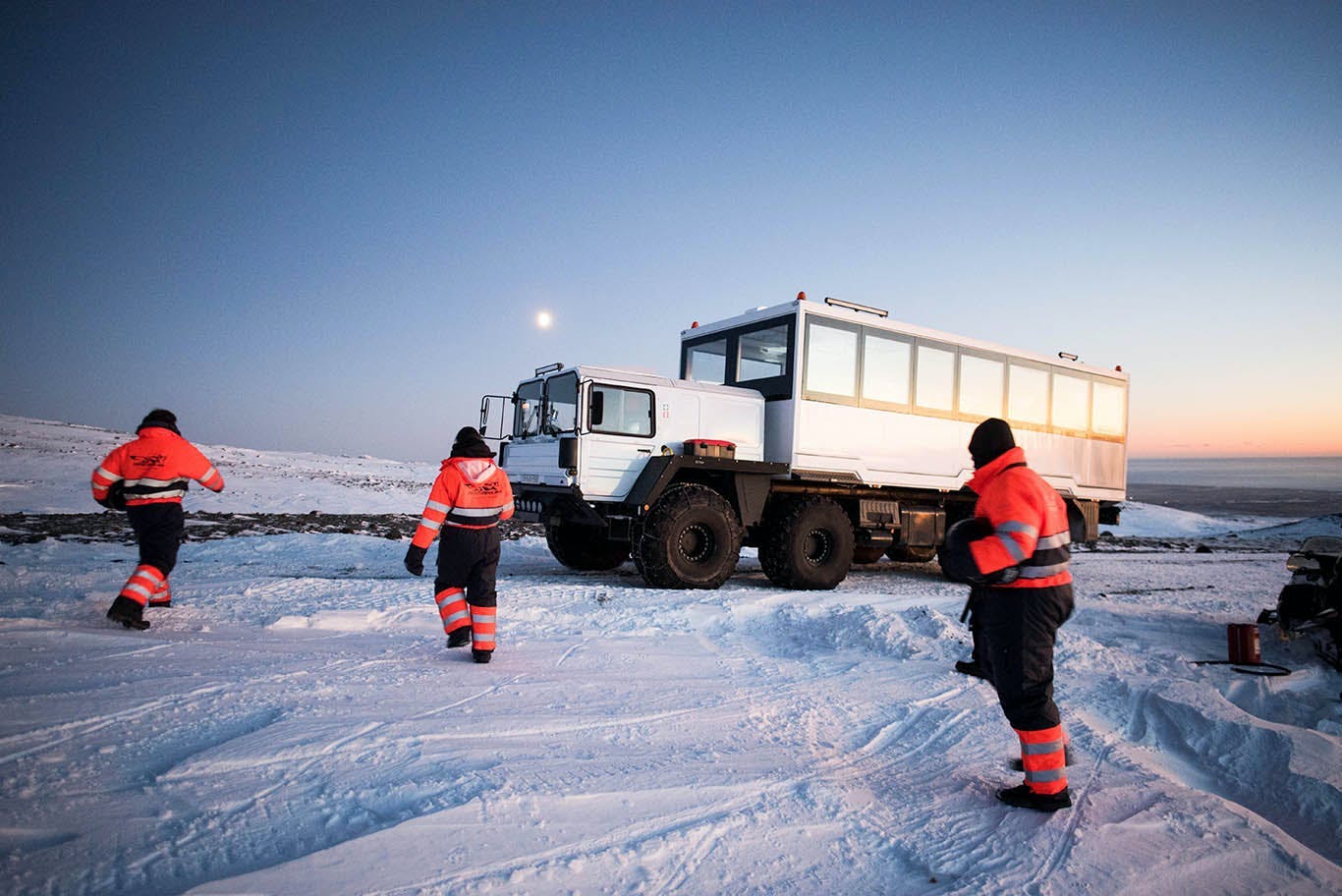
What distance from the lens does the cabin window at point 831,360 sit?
9.50 m

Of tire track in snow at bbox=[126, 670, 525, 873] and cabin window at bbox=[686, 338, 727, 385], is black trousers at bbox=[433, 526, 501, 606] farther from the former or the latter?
cabin window at bbox=[686, 338, 727, 385]

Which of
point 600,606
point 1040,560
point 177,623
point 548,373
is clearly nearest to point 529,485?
point 548,373

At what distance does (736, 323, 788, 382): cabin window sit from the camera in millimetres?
9680

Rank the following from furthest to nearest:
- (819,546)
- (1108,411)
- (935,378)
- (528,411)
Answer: (1108,411)
(935,378)
(819,546)
(528,411)

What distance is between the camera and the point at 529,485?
906 centimetres

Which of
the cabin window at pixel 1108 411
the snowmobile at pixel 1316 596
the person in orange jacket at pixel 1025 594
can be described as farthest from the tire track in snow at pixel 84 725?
the cabin window at pixel 1108 411

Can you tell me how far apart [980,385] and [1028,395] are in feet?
3.86

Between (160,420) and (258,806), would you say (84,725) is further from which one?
(160,420)

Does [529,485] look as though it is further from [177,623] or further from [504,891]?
[504,891]

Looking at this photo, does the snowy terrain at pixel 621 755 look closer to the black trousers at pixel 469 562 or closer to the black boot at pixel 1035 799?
the black boot at pixel 1035 799

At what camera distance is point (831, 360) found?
31.9 feet

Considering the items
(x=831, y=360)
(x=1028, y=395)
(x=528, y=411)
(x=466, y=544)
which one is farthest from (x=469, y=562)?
(x=1028, y=395)

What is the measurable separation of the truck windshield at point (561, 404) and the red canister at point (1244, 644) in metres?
6.53

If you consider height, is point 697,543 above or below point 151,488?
below
